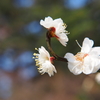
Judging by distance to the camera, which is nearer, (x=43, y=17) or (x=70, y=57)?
(x=70, y=57)

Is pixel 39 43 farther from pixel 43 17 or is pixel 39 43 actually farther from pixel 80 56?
pixel 80 56

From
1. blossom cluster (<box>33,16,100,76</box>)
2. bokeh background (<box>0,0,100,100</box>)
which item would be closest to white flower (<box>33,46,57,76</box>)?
blossom cluster (<box>33,16,100,76</box>)

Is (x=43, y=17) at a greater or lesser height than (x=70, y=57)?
greater

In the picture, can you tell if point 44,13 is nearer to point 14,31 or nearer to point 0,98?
point 14,31

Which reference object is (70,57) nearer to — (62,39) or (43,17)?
(62,39)

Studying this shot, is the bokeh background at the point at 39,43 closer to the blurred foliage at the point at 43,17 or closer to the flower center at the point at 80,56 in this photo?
the blurred foliage at the point at 43,17

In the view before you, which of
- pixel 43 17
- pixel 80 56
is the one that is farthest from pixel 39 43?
pixel 80 56

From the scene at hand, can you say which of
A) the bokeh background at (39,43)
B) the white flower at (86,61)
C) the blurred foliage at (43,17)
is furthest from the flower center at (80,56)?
the blurred foliage at (43,17)
